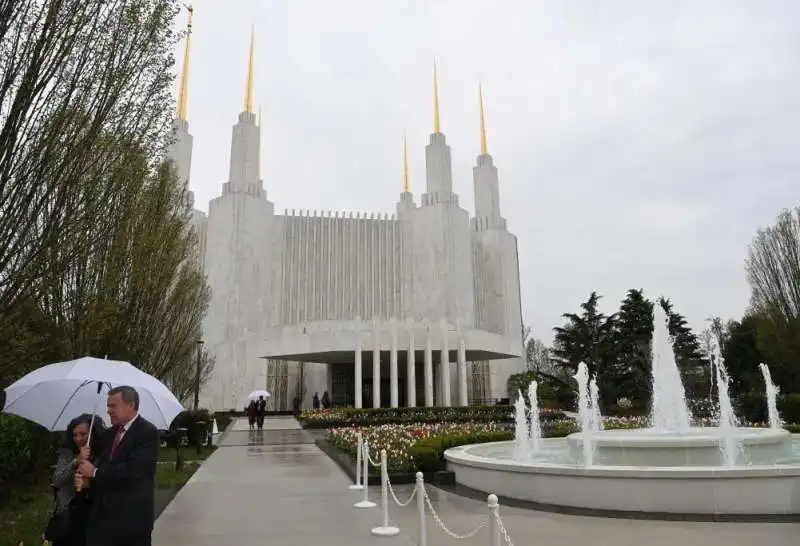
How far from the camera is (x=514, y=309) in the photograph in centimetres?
4856

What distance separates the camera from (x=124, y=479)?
3414 mm

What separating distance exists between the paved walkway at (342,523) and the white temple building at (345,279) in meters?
26.4

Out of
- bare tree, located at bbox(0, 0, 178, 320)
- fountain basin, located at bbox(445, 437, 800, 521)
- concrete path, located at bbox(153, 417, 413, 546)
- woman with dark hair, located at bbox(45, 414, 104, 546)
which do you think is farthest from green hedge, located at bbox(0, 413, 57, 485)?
fountain basin, located at bbox(445, 437, 800, 521)

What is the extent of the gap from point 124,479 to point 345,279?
41045mm

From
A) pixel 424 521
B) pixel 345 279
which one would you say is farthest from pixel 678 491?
pixel 345 279

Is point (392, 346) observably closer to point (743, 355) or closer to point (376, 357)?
point (376, 357)

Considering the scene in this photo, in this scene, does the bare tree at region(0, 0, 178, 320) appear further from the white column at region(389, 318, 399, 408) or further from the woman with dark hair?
the white column at region(389, 318, 399, 408)

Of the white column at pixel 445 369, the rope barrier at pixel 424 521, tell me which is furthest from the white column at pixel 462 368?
the rope barrier at pixel 424 521

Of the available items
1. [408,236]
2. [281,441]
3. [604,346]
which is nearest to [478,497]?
[281,441]

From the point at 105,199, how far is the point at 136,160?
173 centimetres

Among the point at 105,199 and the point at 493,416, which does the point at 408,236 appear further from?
the point at 105,199

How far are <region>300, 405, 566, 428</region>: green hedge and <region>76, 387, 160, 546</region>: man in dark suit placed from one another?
69.5ft

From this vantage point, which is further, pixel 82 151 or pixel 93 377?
pixel 82 151

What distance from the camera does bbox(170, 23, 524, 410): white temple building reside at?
4022 cm
